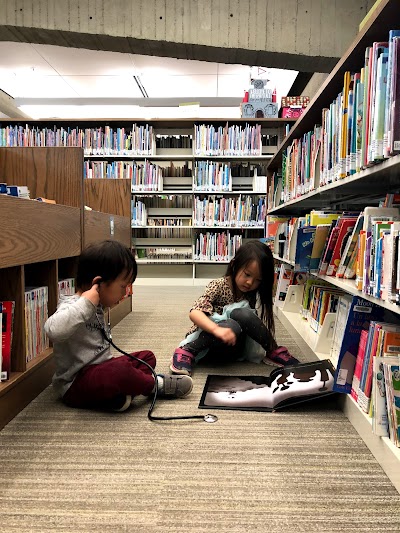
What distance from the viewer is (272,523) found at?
84 cm

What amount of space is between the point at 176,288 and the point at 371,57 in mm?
3635

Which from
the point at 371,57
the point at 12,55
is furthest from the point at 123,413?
the point at 12,55

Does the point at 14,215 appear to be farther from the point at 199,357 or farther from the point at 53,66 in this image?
the point at 53,66

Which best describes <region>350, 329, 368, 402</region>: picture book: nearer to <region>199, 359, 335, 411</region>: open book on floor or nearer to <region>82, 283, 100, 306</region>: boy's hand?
<region>199, 359, 335, 411</region>: open book on floor

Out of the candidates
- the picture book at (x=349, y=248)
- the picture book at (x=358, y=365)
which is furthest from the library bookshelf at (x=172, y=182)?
the picture book at (x=358, y=365)

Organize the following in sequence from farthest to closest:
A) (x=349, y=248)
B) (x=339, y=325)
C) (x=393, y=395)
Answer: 1. (x=339, y=325)
2. (x=349, y=248)
3. (x=393, y=395)

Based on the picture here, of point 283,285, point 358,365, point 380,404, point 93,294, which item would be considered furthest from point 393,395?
point 283,285

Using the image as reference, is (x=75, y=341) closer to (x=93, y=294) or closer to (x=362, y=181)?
(x=93, y=294)

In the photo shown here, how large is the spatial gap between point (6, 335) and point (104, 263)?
364 millimetres

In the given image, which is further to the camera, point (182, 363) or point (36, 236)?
point (182, 363)

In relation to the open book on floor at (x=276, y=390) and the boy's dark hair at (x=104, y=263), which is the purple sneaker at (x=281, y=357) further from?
the boy's dark hair at (x=104, y=263)

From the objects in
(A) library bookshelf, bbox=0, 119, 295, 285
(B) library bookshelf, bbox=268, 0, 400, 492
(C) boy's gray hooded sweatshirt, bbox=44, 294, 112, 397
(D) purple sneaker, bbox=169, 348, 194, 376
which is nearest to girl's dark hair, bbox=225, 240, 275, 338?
(B) library bookshelf, bbox=268, 0, 400, 492

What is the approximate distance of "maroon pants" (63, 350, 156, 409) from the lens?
1.35 metres

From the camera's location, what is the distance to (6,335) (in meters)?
1.27
